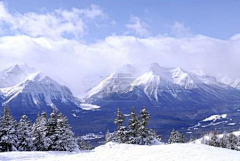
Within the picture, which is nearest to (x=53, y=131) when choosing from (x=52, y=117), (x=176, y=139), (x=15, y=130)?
(x=52, y=117)

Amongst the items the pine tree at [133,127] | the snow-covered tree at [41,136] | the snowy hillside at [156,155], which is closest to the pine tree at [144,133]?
the pine tree at [133,127]

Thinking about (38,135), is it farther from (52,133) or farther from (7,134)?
(7,134)

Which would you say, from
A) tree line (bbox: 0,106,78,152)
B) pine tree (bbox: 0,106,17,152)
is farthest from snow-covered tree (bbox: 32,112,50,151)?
pine tree (bbox: 0,106,17,152)

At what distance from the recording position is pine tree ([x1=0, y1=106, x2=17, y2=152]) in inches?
2277

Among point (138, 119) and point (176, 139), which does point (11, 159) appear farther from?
point (176, 139)

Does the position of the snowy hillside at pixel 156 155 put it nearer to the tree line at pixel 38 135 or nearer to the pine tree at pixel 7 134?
the tree line at pixel 38 135

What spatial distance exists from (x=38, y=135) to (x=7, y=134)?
567 centimetres

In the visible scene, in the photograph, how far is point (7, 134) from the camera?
58219 mm

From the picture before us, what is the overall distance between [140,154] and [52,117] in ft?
87.3

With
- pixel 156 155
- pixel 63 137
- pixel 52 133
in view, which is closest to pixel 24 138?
pixel 52 133

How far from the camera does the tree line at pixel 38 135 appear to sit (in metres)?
58.3

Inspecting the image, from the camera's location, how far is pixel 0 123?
5828cm

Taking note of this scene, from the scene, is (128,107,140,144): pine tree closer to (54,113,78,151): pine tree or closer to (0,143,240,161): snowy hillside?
(54,113,78,151): pine tree

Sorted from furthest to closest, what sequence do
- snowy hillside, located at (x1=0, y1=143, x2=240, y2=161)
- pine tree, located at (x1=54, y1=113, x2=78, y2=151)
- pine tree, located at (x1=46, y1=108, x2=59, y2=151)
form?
1. pine tree, located at (x1=46, y1=108, x2=59, y2=151)
2. pine tree, located at (x1=54, y1=113, x2=78, y2=151)
3. snowy hillside, located at (x1=0, y1=143, x2=240, y2=161)
